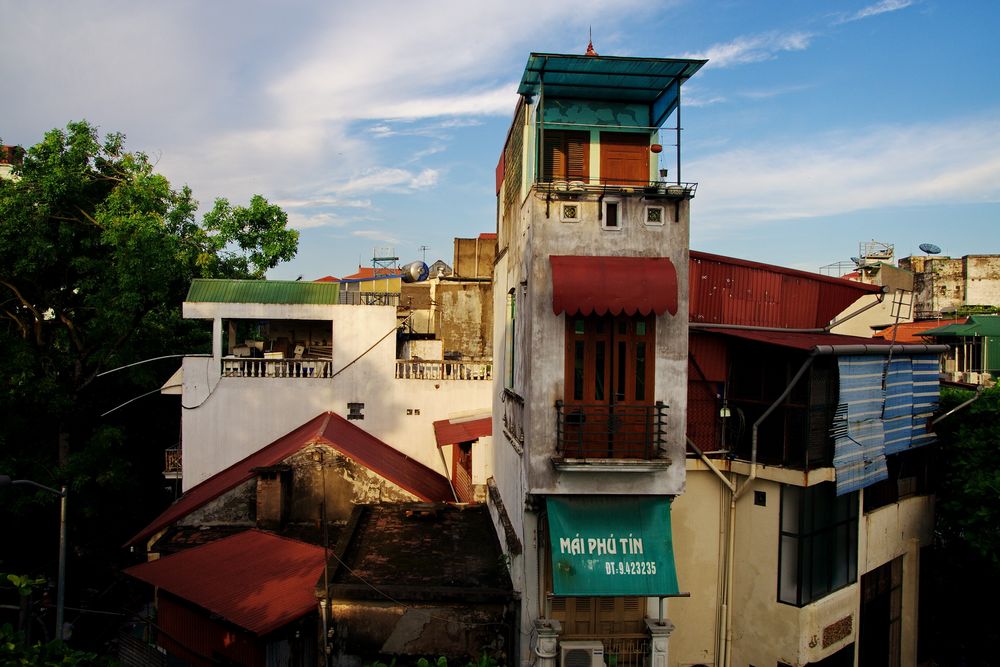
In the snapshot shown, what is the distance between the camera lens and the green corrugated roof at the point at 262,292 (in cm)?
2114

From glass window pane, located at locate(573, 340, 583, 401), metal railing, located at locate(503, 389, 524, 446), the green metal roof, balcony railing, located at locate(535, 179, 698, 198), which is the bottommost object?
metal railing, located at locate(503, 389, 524, 446)

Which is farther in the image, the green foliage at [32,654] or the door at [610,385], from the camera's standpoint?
the door at [610,385]

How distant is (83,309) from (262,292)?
287 inches

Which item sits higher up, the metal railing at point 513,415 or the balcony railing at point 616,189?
the balcony railing at point 616,189

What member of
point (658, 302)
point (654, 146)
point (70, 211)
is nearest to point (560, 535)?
point (658, 302)

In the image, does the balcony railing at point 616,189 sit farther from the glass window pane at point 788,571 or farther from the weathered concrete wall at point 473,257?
the weathered concrete wall at point 473,257

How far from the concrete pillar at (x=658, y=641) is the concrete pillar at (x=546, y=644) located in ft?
Answer: 4.72

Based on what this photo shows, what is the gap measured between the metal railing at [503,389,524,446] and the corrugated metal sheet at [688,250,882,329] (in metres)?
3.60

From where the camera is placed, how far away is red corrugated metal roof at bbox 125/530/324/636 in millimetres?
11578

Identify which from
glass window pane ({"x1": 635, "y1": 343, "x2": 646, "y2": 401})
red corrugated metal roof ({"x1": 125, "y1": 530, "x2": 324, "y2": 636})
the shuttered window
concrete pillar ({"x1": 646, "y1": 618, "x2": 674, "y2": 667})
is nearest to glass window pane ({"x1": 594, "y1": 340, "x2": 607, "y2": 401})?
glass window pane ({"x1": 635, "y1": 343, "x2": 646, "y2": 401})

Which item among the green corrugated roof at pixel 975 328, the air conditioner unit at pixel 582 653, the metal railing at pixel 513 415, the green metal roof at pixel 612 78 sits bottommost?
the air conditioner unit at pixel 582 653

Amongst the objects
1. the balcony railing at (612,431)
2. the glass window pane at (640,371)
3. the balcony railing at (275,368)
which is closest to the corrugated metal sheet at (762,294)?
the glass window pane at (640,371)

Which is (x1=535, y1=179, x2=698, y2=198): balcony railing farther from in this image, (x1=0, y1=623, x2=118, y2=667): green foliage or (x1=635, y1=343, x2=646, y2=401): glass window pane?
(x1=0, y1=623, x2=118, y2=667): green foliage

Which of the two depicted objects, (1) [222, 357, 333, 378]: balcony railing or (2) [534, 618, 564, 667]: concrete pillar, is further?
(1) [222, 357, 333, 378]: balcony railing
